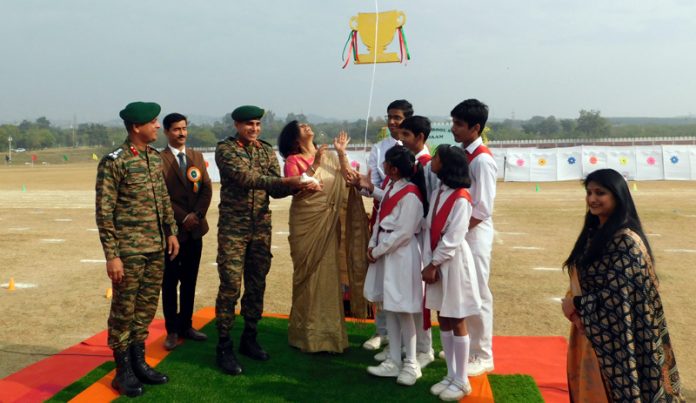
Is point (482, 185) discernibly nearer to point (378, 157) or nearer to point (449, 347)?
point (449, 347)

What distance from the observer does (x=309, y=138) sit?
469cm

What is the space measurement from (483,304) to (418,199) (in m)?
0.98

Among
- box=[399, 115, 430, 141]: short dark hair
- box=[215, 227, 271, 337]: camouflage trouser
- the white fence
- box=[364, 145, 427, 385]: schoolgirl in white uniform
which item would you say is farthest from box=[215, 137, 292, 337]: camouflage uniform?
the white fence

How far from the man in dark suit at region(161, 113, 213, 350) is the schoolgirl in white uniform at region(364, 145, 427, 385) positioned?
69.0 inches

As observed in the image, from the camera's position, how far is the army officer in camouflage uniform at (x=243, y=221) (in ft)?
14.3

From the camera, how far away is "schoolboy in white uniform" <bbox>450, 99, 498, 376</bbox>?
4125 mm

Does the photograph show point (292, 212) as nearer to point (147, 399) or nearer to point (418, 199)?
point (418, 199)

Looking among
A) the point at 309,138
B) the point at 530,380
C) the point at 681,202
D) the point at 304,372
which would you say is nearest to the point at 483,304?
the point at 530,380

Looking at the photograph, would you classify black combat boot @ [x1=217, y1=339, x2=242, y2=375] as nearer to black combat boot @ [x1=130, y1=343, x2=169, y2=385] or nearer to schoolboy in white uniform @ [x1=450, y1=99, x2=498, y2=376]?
black combat boot @ [x1=130, y1=343, x2=169, y2=385]

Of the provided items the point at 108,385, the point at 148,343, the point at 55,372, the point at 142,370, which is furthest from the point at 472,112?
the point at 55,372

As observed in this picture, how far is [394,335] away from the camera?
4.29 meters

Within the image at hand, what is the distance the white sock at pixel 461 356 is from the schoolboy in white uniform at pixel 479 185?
425 millimetres

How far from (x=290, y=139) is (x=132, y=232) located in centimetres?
143

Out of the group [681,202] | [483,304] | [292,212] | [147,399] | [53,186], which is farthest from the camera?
[53,186]
